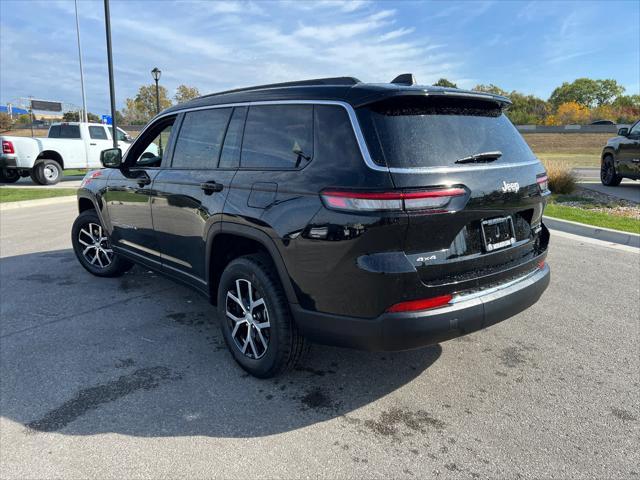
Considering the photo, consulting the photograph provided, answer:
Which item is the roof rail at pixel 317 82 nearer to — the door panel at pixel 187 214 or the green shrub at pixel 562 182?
the door panel at pixel 187 214

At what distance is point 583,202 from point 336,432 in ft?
34.1

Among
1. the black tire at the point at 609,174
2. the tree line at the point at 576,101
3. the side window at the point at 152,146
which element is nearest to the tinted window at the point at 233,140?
the side window at the point at 152,146

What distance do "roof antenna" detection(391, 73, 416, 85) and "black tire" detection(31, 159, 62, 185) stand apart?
16123 mm

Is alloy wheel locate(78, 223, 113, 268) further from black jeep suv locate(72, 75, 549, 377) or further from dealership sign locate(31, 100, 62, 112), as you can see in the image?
dealership sign locate(31, 100, 62, 112)

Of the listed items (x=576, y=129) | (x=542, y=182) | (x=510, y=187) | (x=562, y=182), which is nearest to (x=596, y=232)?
(x=562, y=182)

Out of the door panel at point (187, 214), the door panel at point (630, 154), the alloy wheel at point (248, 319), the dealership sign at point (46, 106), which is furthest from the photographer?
the dealership sign at point (46, 106)

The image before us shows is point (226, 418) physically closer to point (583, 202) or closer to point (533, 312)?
point (533, 312)

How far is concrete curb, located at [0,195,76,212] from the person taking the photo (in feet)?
36.2

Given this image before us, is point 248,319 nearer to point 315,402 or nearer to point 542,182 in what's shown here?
point 315,402

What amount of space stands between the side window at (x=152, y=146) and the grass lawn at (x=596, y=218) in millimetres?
6799

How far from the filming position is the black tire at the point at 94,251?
5.28 metres

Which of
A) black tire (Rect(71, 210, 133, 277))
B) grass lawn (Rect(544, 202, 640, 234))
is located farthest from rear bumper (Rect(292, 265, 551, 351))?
grass lawn (Rect(544, 202, 640, 234))

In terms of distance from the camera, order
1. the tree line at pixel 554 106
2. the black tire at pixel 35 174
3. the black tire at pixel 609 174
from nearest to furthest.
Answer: the black tire at pixel 609 174, the black tire at pixel 35 174, the tree line at pixel 554 106

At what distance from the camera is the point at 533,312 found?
432 centimetres
